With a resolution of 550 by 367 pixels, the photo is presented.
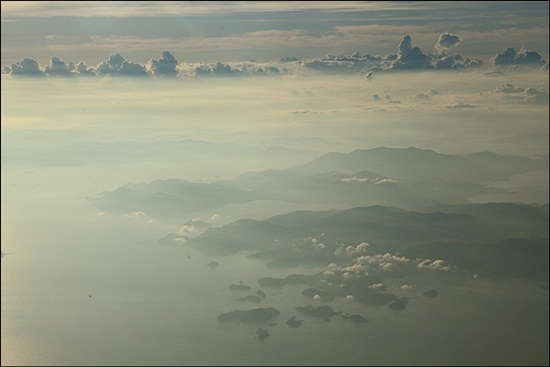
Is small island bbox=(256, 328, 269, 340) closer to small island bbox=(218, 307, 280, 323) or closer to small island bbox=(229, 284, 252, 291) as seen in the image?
small island bbox=(218, 307, 280, 323)

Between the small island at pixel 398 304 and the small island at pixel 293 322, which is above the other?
the small island at pixel 398 304

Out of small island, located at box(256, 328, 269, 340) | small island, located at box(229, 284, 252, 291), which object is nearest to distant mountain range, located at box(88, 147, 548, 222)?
small island, located at box(229, 284, 252, 291)

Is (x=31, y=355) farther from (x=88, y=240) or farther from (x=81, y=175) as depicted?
(x=81, y=175)

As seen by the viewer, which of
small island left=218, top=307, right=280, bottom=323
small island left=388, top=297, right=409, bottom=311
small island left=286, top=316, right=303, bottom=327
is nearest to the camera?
small island left=286, top=316, right=303, bottom=327

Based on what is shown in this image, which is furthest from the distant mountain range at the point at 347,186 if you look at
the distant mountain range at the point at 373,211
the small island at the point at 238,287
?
the small island at the point at 238,287

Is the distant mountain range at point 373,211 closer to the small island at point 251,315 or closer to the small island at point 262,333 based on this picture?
the small island at point 251,315

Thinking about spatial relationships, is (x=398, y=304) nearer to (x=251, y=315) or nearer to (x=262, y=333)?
(x=262, y=333)

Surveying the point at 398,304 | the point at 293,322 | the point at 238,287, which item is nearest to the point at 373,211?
the point at 398,304

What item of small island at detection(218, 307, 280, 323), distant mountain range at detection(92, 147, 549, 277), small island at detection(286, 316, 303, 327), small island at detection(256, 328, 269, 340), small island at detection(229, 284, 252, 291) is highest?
distant mountain range at detection(92, 147, 549, 277)

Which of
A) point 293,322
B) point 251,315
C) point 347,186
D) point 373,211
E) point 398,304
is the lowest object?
point 293,322

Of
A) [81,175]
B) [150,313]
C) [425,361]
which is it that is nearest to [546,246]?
[425,361]

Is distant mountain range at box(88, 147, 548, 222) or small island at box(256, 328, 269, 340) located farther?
distant mountain range at box(88, 147, 548, 222)
